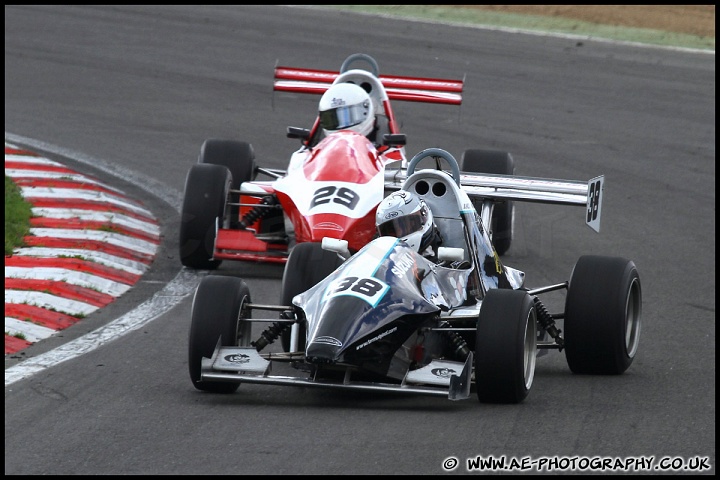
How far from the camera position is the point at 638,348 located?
855 cm

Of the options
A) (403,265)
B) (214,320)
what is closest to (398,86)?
(403,265)

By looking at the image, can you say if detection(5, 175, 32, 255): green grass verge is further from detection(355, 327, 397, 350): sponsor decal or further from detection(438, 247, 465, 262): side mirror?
detection(355, 327, 397, 350): sponsor decal

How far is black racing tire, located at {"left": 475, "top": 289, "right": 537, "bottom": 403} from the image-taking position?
21.9ft

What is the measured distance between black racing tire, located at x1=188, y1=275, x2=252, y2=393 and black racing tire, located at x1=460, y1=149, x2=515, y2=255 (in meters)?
4.54

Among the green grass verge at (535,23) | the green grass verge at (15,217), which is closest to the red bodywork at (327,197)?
the green grass verge at (15,217)

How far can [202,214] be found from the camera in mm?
10484

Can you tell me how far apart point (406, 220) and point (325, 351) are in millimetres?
1170

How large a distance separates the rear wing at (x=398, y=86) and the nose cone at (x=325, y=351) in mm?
5956

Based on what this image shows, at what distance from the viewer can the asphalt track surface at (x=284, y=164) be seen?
6.06 metres

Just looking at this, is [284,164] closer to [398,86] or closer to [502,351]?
[398,86]

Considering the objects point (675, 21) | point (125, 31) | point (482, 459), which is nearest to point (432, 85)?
point (482, 459)

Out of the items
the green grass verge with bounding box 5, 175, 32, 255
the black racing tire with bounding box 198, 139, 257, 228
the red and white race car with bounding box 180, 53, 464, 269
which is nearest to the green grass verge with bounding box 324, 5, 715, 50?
the red and white race car with bounding box 180, 53, 464, 269

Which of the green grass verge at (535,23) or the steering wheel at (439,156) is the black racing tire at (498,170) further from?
the green grass verge at (535,23)

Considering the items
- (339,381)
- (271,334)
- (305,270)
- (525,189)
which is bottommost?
(339,381)
